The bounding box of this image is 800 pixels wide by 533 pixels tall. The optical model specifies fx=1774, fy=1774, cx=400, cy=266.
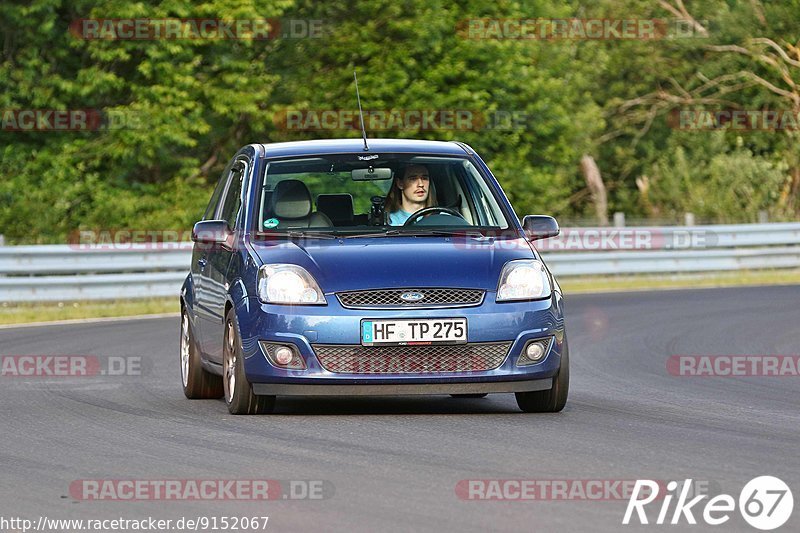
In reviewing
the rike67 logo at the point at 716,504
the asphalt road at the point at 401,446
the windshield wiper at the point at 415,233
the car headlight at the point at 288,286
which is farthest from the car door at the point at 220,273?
the rike67 logo at the point at 716,504

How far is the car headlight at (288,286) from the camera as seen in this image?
387 inches

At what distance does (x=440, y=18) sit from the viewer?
38.5 metres

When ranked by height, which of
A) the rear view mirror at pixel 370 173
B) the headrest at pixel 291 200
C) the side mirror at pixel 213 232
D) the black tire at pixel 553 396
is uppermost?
the rear view mirror at pixel 370 173

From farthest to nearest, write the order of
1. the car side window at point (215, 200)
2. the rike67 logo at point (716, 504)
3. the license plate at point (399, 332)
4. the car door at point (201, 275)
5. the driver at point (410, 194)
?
the car side window at point (215, 200)
the car door at point (201, 275)
the driver at point (410, 194)
the license plate at point (399, 332)
the rike67 logo at point (716, 504)

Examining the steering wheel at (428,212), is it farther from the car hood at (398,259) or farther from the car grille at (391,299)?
the car grille at (391,299)

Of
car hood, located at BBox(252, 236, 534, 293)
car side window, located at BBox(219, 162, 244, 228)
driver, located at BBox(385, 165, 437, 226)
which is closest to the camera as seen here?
car hood, located at BBox(252, 236, 534, 293)

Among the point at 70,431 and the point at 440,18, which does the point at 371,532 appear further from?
the point at 440,18

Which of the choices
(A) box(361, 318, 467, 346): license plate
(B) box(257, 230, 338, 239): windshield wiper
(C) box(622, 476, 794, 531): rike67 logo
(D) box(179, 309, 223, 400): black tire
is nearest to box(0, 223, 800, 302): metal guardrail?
(D) box(179, 309, 223, 400): black tire

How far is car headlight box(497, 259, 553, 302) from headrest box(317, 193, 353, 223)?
4.23 feet

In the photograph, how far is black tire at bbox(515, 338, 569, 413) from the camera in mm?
10172

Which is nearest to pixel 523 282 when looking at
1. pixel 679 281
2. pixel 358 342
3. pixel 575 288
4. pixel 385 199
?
pixel 358 342

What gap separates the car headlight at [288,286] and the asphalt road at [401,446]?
2.24 feet

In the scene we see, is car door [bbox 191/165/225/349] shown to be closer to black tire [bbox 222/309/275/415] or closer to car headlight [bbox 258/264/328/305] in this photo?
black tire [bbox 222/309/275/415]

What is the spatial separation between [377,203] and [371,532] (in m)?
5.11
